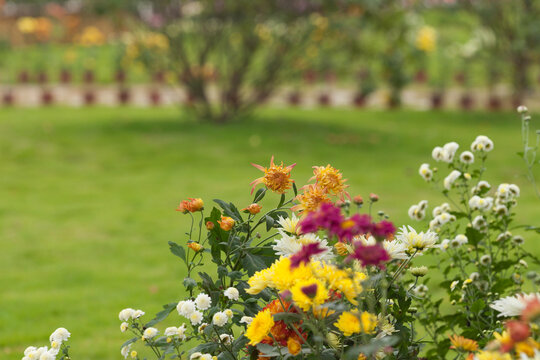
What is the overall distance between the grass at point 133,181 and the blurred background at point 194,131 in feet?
0.07

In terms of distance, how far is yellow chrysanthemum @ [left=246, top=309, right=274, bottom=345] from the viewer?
1.75m

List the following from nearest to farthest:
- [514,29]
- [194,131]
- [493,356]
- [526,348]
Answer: [526,348]
[493,356]
[194,131]
[514,29]

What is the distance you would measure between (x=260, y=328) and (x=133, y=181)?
6.24m

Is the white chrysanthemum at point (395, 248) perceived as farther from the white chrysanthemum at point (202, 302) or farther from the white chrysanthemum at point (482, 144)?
the white chrysanthemum at point (482, 144)

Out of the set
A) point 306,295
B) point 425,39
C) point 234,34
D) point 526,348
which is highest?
point 425,39

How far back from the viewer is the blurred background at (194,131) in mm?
4915

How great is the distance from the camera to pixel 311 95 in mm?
14867

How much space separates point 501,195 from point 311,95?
12277 mm

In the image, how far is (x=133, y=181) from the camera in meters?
7.83

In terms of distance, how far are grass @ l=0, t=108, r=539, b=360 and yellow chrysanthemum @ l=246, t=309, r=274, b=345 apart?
2.12 metres

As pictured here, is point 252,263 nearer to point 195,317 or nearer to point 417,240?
point 195,317

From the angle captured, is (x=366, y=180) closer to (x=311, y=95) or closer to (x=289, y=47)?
(x=289, y=47)

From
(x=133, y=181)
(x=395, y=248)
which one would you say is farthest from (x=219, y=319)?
(x=133, y=181)

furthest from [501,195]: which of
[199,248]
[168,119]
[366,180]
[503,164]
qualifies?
[168,119]
